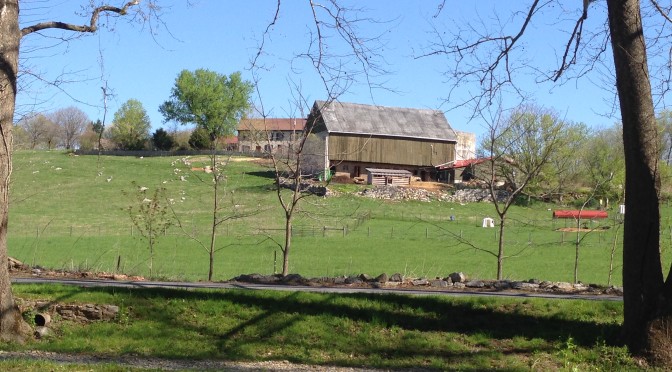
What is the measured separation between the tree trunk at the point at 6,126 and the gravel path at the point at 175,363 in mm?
661

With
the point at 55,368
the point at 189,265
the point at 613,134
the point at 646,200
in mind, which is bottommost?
the point at 189,265

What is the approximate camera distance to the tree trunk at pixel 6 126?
11.0m

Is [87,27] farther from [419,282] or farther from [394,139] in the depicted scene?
[394,139]

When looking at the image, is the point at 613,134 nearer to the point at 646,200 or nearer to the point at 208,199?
the point at 208,199

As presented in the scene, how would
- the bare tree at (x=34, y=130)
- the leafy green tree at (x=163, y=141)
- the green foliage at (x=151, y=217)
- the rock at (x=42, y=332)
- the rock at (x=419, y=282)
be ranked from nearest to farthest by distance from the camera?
the rock at (x=42, y=332)
the rock at (x=419, y=282)
the bare tree at (x=34, y=130)
the green foliage at (x=151, y=217)
the leafy green tree at (x=163, y=141)

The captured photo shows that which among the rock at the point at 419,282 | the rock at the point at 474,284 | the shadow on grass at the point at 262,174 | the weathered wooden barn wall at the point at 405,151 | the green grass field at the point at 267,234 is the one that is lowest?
the green grass field at the point at 267,234

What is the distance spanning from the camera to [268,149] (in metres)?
19.9

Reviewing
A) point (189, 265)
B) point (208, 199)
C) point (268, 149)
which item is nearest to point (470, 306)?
point (268, 149)

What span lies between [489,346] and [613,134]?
60603 millimetres

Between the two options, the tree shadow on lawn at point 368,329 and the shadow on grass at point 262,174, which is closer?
the tree shadow on lawn at point 368,329

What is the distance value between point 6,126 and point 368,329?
20.2ft

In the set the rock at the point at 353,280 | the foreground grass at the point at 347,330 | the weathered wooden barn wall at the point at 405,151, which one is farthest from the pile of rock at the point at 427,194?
the foreground grass at the point at 347,330

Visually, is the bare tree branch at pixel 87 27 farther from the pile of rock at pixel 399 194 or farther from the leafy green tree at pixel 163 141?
the leafy green tree at pixel 163 141

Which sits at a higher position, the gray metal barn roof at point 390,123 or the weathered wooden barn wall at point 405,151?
the gray metal barn roof at point 390,123
